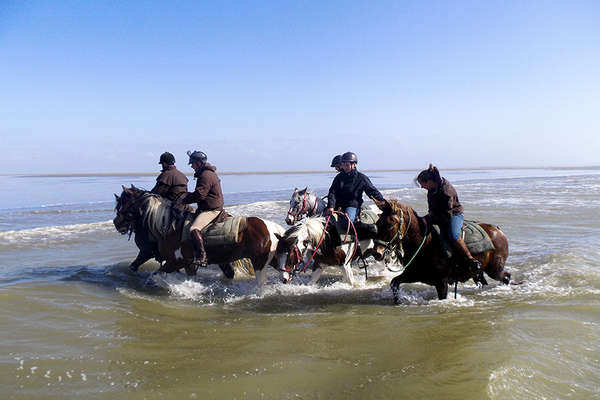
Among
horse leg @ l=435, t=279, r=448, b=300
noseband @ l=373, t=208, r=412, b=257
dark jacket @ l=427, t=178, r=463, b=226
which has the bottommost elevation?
horse leg @ l=435, t=279, r=448, b=300

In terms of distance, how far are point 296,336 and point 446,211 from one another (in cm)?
265

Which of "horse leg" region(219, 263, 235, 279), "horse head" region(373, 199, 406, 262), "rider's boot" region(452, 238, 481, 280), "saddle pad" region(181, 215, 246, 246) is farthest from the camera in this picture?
"horse leg" region(219, 263, 235, 279)

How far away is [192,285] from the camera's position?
709 cm

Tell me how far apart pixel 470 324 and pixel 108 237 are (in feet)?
40.1

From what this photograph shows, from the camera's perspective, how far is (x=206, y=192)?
6613 mm

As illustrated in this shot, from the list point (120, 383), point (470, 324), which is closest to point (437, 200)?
point (470, 324)

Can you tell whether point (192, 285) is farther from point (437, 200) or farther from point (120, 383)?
point (437, 200)

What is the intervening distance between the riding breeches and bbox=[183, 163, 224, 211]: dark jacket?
8 centimetres

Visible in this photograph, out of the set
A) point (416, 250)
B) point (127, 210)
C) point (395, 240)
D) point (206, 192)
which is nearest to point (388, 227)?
point (395, 240)

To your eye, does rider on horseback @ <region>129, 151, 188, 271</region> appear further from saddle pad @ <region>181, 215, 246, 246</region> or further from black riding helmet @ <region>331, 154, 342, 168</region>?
black riding helmet @ <region>331, 154, 342, 168</region>

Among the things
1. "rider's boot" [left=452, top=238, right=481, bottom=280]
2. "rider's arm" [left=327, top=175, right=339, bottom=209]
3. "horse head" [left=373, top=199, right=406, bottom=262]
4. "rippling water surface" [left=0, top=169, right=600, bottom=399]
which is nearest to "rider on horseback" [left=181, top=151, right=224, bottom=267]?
"rippling water surface" [left=0, top=169, right=600, bottom=399]

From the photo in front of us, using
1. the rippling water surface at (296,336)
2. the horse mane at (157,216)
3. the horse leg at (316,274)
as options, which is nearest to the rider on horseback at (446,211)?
the rippling water surface at (296,336)

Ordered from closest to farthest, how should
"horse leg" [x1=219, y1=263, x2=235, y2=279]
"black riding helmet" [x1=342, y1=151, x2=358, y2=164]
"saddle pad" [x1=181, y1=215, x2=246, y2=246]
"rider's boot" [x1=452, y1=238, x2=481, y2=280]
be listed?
"rider's boot" [x1=452, y1=238, x2=481, y2=280], "saddle pad" [x1=181, y1=215, x2=246, y2=246], "black riding helmet" [x1=342, y1=151, x2=358, y2=164], "horse leg" [x1=219, y1=263, x2=235, y2=279]

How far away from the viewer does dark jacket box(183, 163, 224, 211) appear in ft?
21.6
